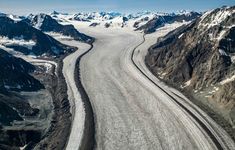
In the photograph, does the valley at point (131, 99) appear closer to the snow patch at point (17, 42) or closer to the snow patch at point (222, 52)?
the snow patch at point (222, 52)

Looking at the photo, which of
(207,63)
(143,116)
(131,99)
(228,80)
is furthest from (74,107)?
(207,63)

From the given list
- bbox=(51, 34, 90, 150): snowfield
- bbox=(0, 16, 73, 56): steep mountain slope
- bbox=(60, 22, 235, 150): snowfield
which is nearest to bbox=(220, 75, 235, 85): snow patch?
bbox=(60, 22, 235, 150): snowfield

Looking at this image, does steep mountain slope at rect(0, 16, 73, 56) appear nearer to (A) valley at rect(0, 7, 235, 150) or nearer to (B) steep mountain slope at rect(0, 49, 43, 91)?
(A) valley at rect(0, 7, 235, 150)

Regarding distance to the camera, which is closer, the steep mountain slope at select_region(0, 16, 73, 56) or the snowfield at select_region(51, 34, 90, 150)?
the snowfield at select_region(51, 34, 90, 150)

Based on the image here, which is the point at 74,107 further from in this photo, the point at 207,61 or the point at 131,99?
the point at 207,61

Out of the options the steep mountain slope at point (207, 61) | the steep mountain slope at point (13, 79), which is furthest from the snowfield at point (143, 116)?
the steep mountain slope at point (13, 79)

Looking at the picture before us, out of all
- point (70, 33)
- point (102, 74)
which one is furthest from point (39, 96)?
point (70, 33)
